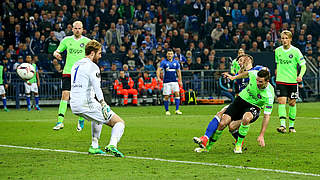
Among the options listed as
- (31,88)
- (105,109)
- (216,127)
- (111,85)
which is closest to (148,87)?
(111,85)

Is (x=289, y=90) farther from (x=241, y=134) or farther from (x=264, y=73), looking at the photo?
(x=241, y=134)

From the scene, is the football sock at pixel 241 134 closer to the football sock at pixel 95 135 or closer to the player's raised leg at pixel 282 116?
the football sock at pixel 95 135

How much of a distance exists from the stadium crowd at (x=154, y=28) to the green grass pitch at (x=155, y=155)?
12.2 metres

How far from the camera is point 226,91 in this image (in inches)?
1085

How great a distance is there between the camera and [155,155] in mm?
9656

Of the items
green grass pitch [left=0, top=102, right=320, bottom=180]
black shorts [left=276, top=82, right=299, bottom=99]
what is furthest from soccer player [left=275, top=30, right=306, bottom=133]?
green grass pitch [left=0, top=102, right=320, bottom=180]

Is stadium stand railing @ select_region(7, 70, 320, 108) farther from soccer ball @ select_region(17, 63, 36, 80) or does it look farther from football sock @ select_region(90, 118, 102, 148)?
football sock @ select_region(90, 118, 102, 148)

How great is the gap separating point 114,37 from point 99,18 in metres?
1.38

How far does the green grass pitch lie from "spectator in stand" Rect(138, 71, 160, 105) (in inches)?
453

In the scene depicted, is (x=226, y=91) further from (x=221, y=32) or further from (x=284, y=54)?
(x=284, y=54)

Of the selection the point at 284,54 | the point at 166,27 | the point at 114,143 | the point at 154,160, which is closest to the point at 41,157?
the point at 114,143

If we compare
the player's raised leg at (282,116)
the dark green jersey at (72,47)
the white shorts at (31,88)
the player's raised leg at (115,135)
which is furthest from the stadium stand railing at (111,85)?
the player's raised leg at (115,135)

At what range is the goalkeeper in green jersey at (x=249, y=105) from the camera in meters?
9.96

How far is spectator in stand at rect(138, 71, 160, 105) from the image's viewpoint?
88.4 ft
